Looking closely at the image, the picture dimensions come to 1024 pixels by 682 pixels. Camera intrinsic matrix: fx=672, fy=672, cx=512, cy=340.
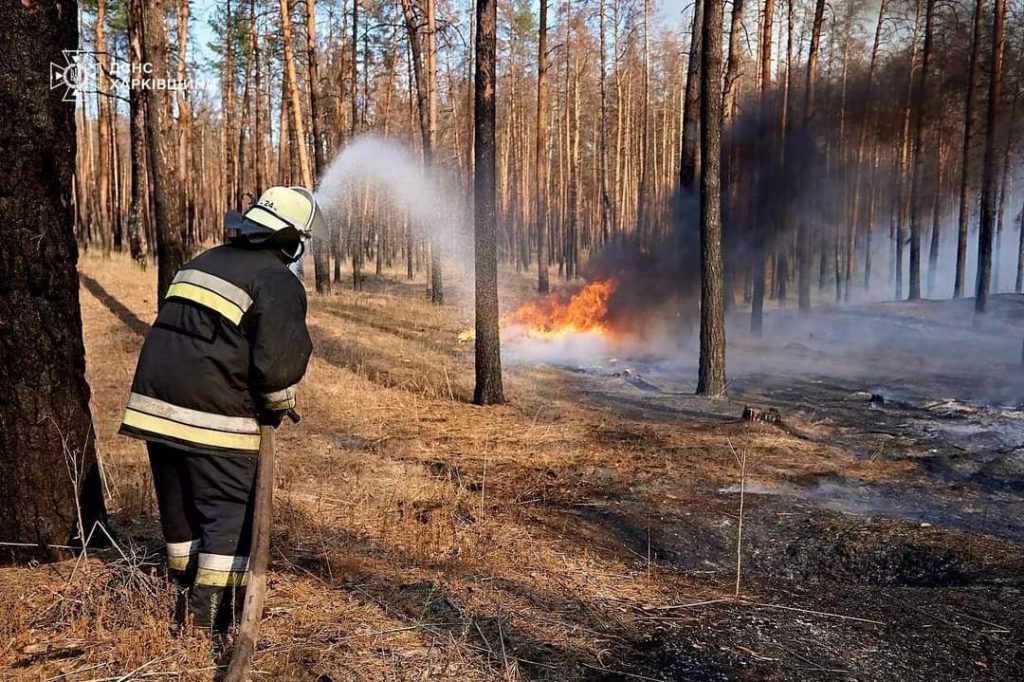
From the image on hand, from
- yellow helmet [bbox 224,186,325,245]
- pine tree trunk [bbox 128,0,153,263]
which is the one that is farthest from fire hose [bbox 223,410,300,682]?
pine tree trunk [bbox 128,0,153,263]

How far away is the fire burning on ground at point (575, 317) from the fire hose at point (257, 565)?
47.2ft

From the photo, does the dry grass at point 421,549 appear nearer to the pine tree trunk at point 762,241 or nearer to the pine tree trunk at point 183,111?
the pine tree trunk at point 762,241

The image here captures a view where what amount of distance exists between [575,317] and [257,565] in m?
14.9

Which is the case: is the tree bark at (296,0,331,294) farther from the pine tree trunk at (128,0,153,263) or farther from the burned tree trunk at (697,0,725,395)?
the burned tree trunk at (697,0,725,395)

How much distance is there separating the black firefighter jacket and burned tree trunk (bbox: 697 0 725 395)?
8.63 metres

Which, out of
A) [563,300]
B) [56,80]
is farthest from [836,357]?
[56,80]

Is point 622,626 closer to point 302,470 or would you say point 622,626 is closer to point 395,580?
point 395,580

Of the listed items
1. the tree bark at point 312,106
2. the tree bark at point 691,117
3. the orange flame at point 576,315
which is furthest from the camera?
the tree bark at point 312,106

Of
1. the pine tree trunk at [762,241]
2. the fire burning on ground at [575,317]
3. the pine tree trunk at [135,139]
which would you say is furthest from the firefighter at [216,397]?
the pine tree trunk at [762,241]

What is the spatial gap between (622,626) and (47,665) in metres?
2.50

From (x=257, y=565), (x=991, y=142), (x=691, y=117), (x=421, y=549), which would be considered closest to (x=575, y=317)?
(x=691, y=117)

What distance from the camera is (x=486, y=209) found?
9.26 metres

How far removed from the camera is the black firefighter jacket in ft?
9.23

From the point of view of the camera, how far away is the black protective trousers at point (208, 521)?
287 centimetres
